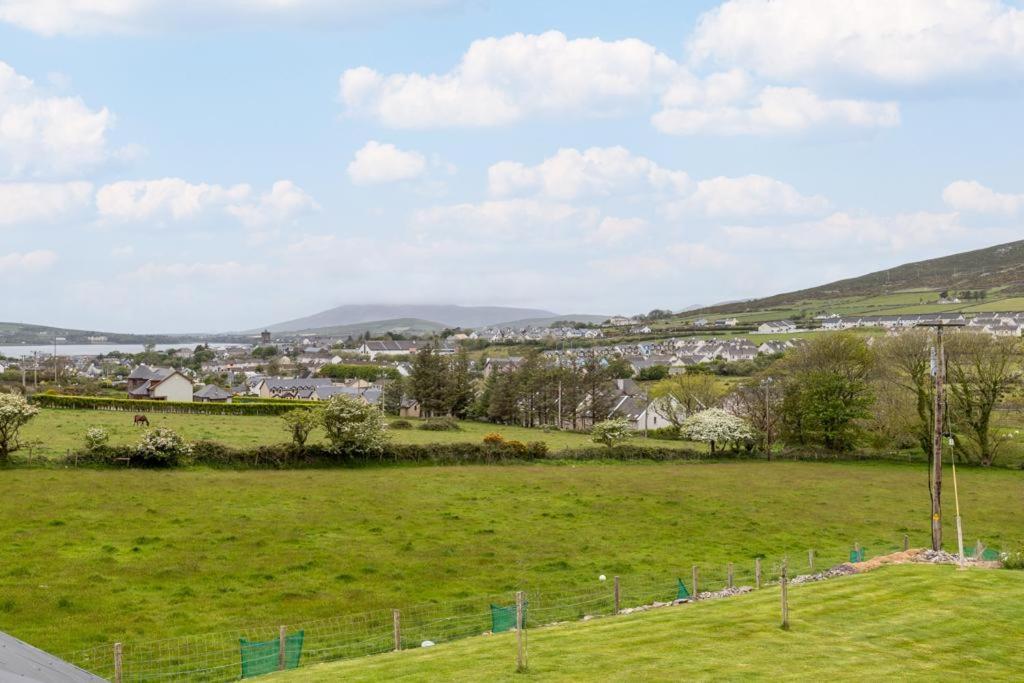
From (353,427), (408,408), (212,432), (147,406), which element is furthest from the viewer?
(408,408)

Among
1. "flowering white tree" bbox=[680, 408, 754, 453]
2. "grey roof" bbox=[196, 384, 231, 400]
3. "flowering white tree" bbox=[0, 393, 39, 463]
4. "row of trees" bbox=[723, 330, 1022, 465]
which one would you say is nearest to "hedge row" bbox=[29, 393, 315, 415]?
"grey roof" bbox=[196, 384, 231, 400]

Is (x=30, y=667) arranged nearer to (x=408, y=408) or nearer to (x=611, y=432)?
(x=611, y=432)

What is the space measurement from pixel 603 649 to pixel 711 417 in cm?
4869

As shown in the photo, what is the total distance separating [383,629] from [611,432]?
39.5 metres

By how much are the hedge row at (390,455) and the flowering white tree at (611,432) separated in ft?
3.69

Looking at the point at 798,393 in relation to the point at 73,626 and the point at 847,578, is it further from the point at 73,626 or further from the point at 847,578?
the point at 73,626

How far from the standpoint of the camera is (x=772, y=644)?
16.0 m

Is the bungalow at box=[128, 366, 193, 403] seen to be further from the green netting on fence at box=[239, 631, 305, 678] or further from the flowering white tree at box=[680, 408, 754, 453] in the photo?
the green netting on fence at box=[239, 631, 305, 678]

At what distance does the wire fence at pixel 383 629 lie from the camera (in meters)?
17.3

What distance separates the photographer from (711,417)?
205 feet

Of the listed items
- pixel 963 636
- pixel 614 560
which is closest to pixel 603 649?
pixel 963 636

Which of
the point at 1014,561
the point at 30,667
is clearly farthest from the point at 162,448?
the point at 1014,561

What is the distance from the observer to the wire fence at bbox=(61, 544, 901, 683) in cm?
1730

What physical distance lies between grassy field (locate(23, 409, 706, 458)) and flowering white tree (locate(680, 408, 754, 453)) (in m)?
4.61
